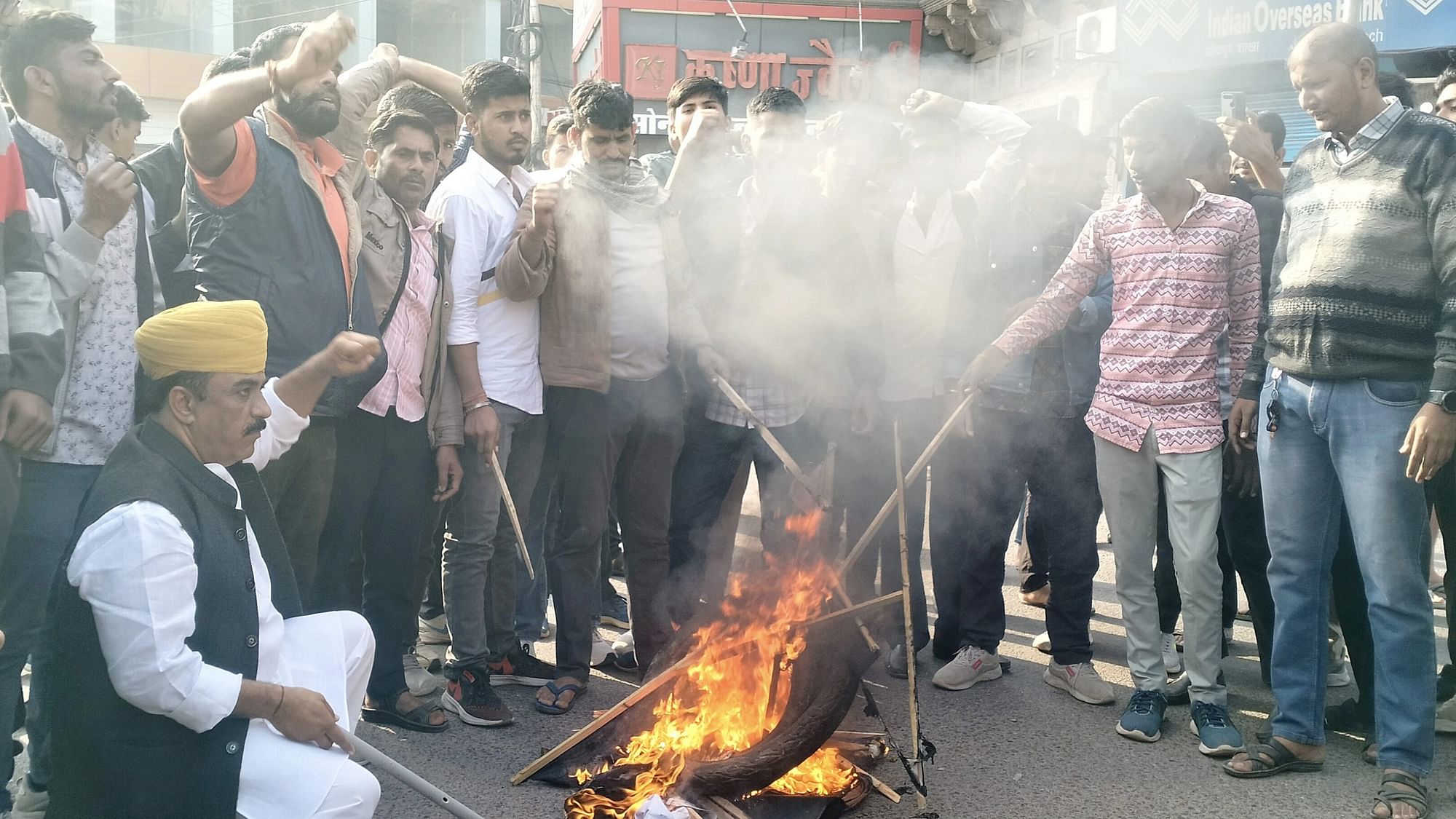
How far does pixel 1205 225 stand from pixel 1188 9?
6957mm

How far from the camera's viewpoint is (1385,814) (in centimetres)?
390

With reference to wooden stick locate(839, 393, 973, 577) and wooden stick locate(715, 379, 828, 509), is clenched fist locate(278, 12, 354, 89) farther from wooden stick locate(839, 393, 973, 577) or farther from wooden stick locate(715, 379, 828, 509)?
wooden stick locate(839, 393, 973, 577)

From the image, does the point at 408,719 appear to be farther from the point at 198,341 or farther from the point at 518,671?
the point at 198,341

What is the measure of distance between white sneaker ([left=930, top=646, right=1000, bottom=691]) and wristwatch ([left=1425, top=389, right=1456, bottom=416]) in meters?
2.25

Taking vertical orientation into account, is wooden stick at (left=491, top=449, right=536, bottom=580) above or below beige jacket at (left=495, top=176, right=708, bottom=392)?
below

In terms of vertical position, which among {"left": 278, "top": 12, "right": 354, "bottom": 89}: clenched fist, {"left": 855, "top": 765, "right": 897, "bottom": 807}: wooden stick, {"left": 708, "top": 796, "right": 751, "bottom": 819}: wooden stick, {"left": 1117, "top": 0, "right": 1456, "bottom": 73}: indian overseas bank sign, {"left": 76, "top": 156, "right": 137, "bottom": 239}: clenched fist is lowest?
{"left": 855, "top": 765, "right": 897, "bottom": 807}: wooden stick

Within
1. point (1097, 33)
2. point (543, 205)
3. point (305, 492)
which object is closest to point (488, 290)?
point (543, 205)

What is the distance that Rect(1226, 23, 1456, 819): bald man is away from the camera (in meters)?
3.92

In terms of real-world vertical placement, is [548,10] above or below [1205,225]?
above

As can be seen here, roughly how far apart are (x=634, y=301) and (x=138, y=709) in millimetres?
2809

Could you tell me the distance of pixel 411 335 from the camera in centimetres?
459

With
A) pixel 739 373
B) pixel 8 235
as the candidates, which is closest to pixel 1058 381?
pixel 739 373

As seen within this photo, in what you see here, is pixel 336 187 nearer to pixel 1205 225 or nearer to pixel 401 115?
pixel 401 115

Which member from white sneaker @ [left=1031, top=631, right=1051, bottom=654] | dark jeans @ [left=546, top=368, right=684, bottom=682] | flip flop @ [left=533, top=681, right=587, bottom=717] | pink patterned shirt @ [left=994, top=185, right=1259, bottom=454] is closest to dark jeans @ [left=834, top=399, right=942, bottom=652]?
white sneaker @ [left=1031, top=631, right=1051, bottom=654]
